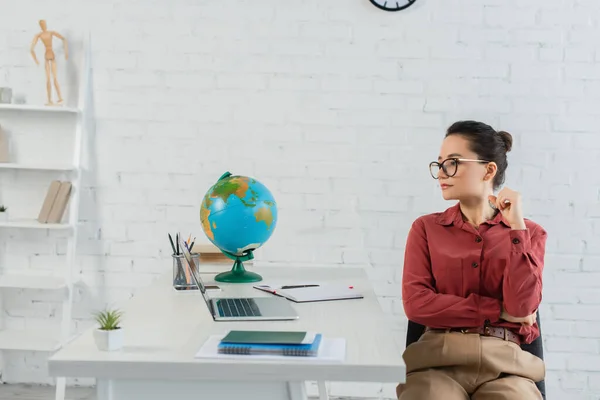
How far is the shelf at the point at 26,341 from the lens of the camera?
10.0 feet

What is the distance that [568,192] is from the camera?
311 cm

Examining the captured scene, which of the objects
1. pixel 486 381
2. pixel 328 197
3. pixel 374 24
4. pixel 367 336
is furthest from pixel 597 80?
pixel 367 336

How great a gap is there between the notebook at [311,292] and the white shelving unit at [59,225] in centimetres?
131

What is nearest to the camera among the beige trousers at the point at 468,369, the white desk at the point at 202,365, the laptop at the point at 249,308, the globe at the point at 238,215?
the white desk at the point at 202,365

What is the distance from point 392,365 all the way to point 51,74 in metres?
2.39

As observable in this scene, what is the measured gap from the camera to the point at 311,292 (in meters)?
2.06

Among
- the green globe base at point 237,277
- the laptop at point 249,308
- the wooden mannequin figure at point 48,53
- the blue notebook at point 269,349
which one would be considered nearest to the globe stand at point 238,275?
the green globe base at point 237,277

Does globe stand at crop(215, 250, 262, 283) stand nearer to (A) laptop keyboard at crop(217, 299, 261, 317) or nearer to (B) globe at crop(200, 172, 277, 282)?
(B) globe at crop(200, 172, 277, 282)

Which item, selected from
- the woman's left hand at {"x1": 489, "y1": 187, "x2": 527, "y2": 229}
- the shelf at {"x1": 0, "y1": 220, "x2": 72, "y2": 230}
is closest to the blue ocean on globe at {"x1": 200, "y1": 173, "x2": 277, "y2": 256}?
the woman's left hand at {"x1": 489, "y1": 187, "x2": 527, "y2": 229}

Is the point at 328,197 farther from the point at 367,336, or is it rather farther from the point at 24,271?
the point at 367,336

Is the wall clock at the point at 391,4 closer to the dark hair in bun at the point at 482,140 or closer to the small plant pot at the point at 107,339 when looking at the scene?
the dark hair in bun at the point at 482,140

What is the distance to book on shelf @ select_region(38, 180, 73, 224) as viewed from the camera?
312 centimetres

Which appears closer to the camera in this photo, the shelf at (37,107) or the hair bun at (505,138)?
the hair bun at (505,138)

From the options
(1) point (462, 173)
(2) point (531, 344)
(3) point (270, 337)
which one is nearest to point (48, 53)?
(1) point (462, 173)
